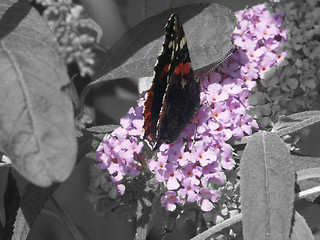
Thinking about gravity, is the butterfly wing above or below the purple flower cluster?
above

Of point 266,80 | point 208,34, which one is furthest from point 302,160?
point 208,34

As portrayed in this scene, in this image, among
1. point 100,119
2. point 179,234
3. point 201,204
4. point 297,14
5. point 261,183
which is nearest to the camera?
point 261,183

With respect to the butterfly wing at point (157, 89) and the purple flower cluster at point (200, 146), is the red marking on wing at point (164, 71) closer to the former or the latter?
the butterfly wing at point (157, 89)

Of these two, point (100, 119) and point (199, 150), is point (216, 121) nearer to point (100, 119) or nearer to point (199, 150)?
point (199, 150)

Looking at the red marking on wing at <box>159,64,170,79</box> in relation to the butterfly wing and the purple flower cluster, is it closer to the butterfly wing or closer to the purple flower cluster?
the butterfly wing

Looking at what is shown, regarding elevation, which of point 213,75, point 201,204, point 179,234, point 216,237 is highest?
point 213,75

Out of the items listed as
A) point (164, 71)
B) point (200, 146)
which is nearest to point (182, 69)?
point (164, 71)

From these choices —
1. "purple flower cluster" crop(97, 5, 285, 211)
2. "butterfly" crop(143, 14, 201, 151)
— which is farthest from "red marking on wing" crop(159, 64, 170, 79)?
"purple flower cluster" crop(97, 5, 285, 211)

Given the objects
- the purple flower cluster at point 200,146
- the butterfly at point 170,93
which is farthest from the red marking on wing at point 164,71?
the purple flower cluster at point 200,146
